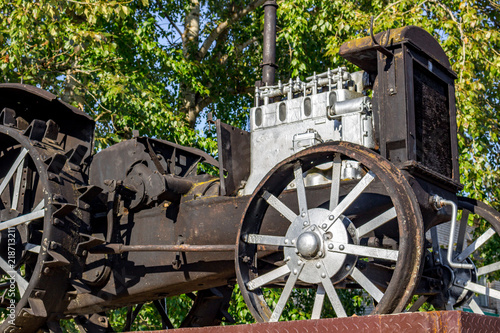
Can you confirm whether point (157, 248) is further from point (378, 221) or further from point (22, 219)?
point (378, 221)

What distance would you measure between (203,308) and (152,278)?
4.22ft

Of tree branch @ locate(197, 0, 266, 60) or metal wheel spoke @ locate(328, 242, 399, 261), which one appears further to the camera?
tree branch @ locate(197, 0, 266, 60)

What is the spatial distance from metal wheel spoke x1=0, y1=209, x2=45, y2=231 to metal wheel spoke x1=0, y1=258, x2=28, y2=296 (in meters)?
0.28

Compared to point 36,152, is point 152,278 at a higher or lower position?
lower

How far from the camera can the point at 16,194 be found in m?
5.91

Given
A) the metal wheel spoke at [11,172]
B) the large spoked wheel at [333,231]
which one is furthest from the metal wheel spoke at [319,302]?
the metal wheel spoke at [11,172]

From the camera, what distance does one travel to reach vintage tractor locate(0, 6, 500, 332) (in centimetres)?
422

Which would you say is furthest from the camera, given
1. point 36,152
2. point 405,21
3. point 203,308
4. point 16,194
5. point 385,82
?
point 405,21

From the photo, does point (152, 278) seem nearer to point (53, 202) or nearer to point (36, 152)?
point (53, 202)

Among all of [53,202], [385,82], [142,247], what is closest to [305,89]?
[385,82]

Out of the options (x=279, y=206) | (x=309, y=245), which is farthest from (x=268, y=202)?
(x=309, y=245)

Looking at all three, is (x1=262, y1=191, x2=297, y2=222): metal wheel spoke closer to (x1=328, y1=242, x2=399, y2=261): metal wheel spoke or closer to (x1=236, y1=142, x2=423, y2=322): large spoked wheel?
(x1=236, y1=142, x2=423, y2=322): large spoked wheel

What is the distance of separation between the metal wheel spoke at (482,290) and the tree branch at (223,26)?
335 inches

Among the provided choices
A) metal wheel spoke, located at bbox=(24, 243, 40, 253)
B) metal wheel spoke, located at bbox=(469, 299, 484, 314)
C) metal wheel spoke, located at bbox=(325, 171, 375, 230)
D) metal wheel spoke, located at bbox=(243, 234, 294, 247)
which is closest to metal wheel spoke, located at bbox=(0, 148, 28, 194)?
metal wheel spoke, located at bbox=(24, 243, 40, 253)
